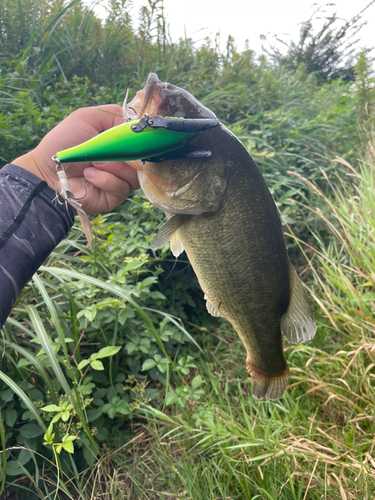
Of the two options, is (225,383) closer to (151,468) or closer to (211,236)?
(151,468)

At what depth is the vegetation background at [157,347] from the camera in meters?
1.82

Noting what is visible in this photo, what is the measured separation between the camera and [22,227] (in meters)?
1.15

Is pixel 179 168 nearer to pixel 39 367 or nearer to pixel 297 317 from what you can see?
pixel 297 317

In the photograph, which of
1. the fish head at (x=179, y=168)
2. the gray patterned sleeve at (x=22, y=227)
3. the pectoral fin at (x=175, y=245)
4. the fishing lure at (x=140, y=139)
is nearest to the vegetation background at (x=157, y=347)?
the pectoral fin at (x=175, y=245)

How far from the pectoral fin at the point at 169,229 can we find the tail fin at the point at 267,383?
0.62 metres

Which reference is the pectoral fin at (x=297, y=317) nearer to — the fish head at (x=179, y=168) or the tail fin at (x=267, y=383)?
the tail fin at (x=267, y=383)

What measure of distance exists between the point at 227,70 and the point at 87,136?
3.99 meters

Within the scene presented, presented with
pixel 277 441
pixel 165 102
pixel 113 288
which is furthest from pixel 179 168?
pixel 277 441

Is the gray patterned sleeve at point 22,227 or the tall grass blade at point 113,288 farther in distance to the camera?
the tall grass blade at point 113,288

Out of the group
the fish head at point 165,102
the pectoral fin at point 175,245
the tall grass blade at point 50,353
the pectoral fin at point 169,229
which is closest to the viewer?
the fish head at point 165,102

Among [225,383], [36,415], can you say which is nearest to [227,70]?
[225,383]

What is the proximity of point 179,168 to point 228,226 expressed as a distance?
23cm

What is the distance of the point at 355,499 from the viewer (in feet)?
5.30

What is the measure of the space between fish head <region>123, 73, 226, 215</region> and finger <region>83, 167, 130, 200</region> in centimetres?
17
